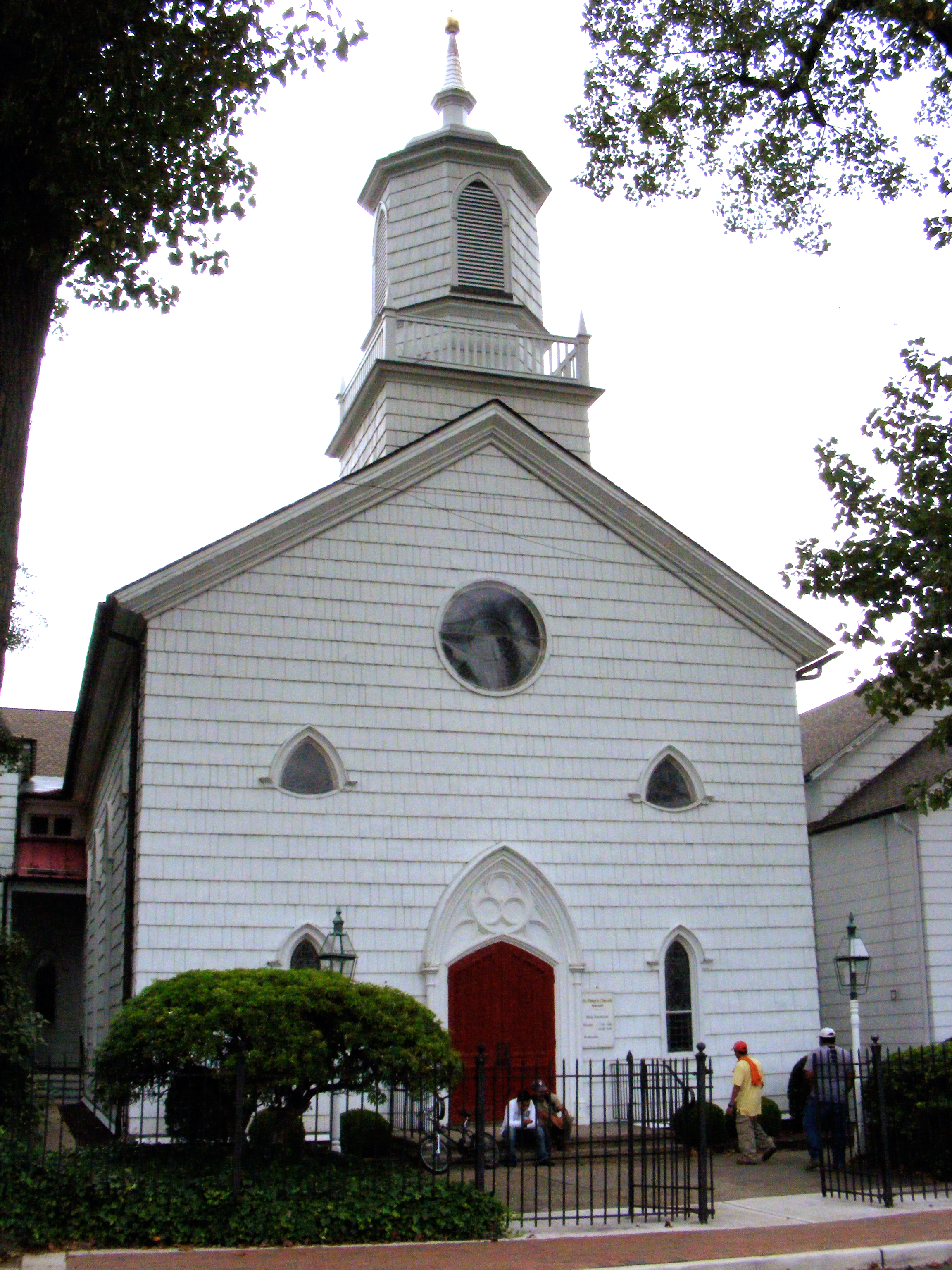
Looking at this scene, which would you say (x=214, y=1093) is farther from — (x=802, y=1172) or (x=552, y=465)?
(x=552, y=465)

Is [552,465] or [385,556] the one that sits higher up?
[552,465]

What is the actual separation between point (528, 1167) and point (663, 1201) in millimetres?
3446

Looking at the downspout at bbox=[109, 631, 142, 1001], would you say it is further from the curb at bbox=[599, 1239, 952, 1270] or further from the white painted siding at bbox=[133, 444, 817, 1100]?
the curb at bbox=[599, 1239, 952, 1270]

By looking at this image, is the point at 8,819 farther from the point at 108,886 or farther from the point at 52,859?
the point at 108,886

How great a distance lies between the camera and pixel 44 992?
3067cm

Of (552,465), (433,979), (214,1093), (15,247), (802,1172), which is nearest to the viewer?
(15,247)

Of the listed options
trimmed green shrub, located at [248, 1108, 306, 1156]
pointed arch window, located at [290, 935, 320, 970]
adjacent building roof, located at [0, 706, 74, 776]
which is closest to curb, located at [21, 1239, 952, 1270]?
trimmed green shrub, located at [248, 1108, 306, 1156]

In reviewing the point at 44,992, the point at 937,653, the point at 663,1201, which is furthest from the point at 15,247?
the point at 44,992

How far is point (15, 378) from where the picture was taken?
9867 millimetres

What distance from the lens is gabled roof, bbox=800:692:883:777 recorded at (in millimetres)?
24531

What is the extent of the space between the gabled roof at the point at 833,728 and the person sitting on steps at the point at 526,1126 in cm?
990

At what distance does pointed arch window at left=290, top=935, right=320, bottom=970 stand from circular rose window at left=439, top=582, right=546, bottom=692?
421cm

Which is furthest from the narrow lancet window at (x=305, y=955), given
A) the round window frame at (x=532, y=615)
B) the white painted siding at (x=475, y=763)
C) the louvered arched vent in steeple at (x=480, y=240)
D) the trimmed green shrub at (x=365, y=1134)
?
the louvered arched vent in steeple at (x=480, y=240)

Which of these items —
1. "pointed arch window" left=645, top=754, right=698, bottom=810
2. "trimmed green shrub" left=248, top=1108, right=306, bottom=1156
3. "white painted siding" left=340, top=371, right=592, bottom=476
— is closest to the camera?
"trimmed green shrub" left=248, top=1108, right=306, bottom=1156
